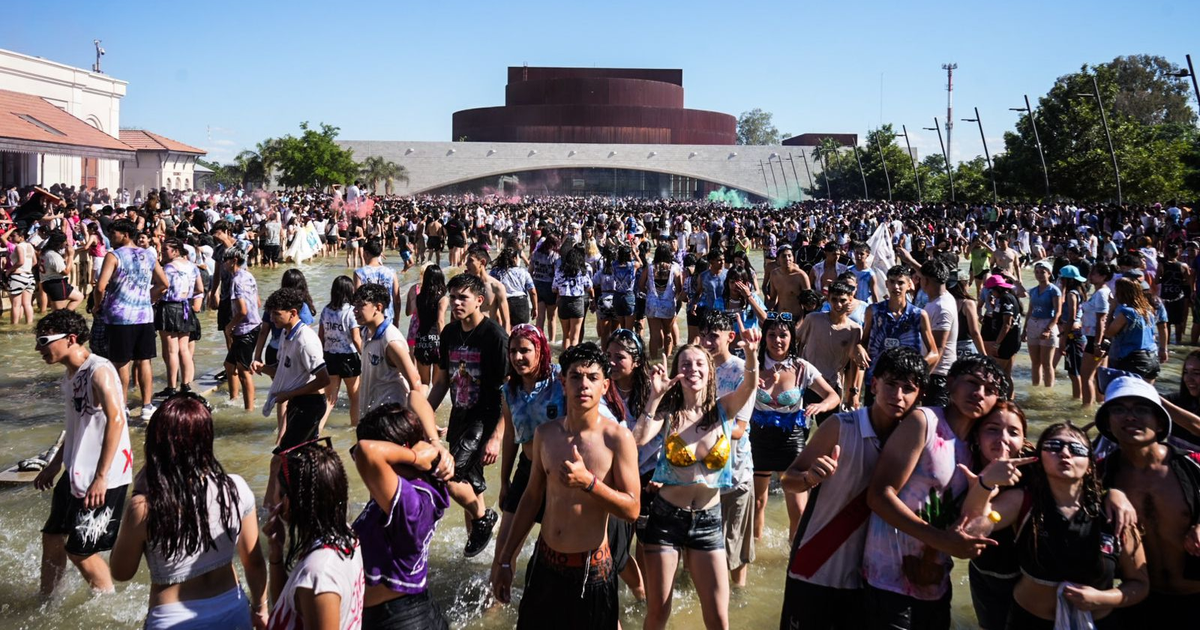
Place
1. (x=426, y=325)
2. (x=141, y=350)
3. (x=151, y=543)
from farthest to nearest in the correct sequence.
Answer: (x=141, y=350) → (x=426, y=325) → (x=151, y=543)

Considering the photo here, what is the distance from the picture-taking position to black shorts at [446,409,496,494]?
542 centimetres


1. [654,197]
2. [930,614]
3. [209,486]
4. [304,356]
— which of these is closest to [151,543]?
[209,486]

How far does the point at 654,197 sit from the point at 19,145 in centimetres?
7161

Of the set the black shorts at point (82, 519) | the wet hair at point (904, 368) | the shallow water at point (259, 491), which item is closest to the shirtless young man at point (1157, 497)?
the wet hair at point (904, 368)

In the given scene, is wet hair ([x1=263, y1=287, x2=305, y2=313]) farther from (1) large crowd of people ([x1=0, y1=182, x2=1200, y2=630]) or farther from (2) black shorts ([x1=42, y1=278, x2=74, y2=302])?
(2) black shorts ([x1=42, y1=278, x2=74, y2=302])

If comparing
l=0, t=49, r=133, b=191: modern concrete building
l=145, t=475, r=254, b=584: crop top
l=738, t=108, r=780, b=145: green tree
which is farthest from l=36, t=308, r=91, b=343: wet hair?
l=738, t=108, r=780, b=145: green tree

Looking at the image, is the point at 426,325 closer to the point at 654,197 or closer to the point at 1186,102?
the point at 654,197

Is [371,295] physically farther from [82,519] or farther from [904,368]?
[904,368]

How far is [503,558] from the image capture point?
3.90m

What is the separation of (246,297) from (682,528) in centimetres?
593

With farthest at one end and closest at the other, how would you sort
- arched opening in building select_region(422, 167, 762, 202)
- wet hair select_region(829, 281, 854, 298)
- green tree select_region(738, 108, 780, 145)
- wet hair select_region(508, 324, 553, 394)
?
green tree select_region(738, 108, 780, 145), arched opening in building select_region(422, 167, 762, 202), wet hair select_region(829, 281, 854, 298), wet hair select_region(508, 324, 553, 394)

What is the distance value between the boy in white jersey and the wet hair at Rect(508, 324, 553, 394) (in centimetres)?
180

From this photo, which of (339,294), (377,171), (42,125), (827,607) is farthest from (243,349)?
(377,171)

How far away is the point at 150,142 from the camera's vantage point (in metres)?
50.2
